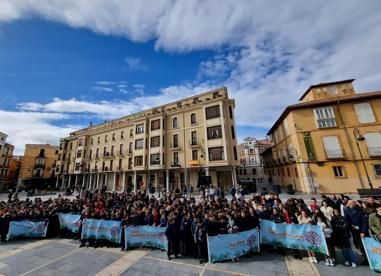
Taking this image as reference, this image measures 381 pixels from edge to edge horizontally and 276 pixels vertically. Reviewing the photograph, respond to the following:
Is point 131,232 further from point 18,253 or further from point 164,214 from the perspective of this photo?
point 18,253

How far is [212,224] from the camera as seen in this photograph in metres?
6.71

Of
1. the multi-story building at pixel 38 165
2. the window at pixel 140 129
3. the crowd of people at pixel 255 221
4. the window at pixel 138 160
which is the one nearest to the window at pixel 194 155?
the window at pixel 138 160

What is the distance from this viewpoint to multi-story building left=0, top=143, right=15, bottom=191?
46.5 metres

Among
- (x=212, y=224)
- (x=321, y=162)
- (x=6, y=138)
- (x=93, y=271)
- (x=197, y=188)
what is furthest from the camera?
(x=6, y=138)

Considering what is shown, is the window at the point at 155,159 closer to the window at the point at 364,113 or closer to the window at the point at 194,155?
the window at the point at 194,155

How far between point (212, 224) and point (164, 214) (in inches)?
97.1

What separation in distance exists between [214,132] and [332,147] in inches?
563

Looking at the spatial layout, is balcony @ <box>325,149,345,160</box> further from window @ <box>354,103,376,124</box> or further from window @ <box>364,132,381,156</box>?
window @ <box>354,103,376,124</box>

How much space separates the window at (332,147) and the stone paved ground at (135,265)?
59.6 feet

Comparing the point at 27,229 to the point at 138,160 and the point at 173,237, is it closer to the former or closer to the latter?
the point at 173,237

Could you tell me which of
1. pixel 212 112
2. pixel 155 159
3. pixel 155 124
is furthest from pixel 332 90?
pixel 155 159

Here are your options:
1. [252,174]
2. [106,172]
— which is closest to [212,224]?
[106,172]

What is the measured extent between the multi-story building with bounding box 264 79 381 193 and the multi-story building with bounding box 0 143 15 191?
68.5m

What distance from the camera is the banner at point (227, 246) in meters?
6.46
